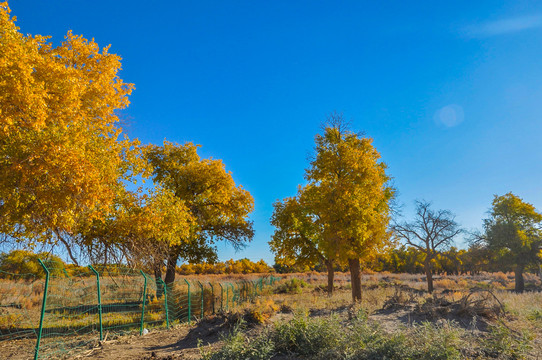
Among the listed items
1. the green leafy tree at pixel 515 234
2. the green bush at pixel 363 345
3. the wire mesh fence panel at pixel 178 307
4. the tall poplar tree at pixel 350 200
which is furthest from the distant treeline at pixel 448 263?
the green bush at pixel 363 345

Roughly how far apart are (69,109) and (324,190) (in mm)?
12408

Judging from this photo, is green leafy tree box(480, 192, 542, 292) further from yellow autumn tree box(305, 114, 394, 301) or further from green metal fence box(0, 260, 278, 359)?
green metal fence box(0, 260, 278, 359)

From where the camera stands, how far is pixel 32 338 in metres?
11.5

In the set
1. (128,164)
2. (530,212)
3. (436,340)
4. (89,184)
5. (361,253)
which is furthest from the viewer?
(530,212)

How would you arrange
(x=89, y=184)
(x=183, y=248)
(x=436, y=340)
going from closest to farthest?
(x=436, y=340)
(x=89, y=184)
(x=183, y=248)

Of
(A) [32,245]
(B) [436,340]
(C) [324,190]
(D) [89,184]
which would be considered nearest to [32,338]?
(A) [32,245]

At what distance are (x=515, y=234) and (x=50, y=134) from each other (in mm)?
34590

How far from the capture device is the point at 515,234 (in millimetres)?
30016

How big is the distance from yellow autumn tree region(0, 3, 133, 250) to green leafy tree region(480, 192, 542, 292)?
31865mm

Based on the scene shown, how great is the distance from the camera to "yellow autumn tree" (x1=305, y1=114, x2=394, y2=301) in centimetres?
1784

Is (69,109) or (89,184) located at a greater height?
(69,109)

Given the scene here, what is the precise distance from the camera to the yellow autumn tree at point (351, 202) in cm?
1784

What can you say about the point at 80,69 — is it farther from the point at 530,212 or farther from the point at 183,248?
the point at 530,212

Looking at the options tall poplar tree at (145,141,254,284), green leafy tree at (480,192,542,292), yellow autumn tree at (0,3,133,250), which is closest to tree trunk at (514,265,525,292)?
green leafy tree at (480,192,542,292)
